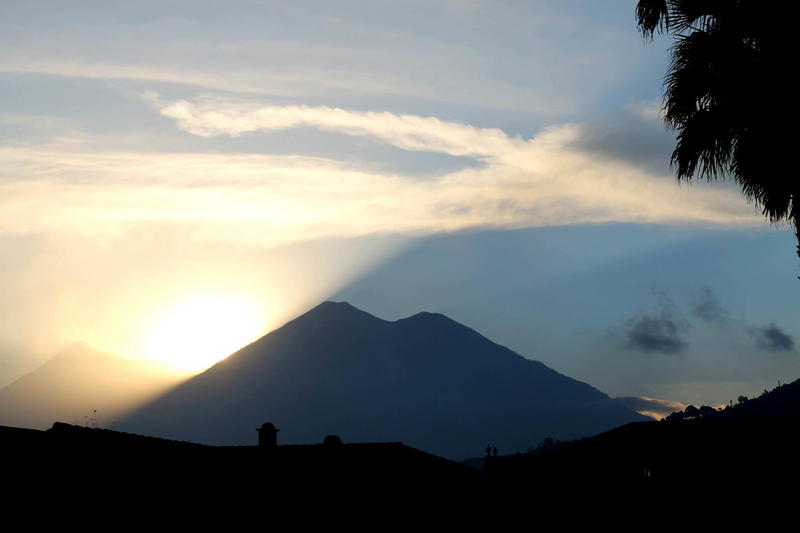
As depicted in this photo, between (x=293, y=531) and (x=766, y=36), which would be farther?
(x=293, y=531)

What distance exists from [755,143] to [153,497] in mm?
19939

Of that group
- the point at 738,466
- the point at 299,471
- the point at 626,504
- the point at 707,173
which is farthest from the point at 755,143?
the point at 299,471

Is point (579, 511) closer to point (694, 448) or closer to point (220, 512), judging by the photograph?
point (694, 448)

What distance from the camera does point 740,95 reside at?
1680 centimetres

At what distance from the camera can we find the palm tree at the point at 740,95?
53.6 feet

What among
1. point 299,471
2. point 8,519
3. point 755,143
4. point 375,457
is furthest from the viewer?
point 375,457

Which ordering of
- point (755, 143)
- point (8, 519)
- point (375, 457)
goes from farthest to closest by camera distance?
point (375, 457) → point (8, 519) → point (755, 143)

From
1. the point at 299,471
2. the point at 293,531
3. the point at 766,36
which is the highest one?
the point at 766,36

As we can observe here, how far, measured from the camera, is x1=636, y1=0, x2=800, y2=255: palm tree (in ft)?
53.6

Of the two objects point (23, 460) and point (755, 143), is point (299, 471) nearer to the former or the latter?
point (23, 460)

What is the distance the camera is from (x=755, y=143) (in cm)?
1664

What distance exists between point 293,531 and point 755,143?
67.3 feet

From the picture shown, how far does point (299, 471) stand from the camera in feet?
111

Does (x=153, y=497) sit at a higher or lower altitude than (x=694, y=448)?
lower
